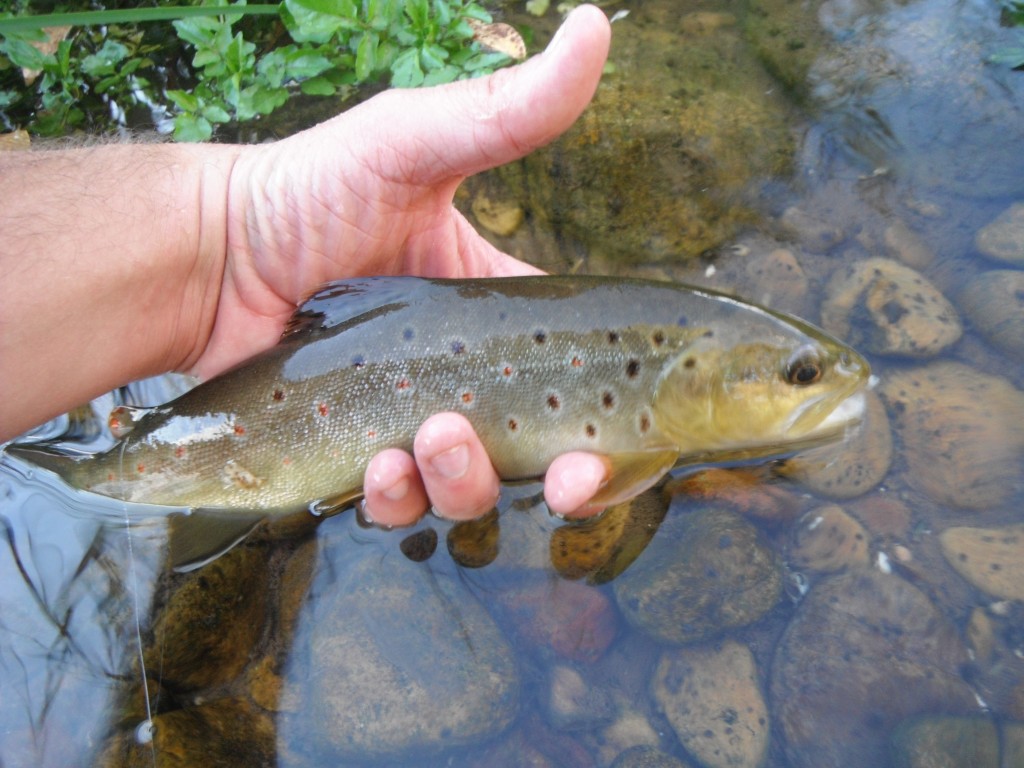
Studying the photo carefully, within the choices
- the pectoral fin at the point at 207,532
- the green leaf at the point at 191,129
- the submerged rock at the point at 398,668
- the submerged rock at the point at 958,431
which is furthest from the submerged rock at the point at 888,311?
the green leaf at the point at 191,129

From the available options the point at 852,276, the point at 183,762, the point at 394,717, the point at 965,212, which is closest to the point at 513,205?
the point at 852,276

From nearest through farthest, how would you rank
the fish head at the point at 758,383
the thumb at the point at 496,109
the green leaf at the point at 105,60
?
the thumb at the point at 496,109 → the fish head at the point at 758,383 → the green leaf at the point at 105,60

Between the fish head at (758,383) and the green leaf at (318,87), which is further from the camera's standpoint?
the green leaf at (318,87)

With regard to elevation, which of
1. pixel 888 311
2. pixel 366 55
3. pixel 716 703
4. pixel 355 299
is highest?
pixel 366 55

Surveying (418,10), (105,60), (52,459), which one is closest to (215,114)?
(105,60)

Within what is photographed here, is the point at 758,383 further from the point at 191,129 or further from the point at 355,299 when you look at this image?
the point at 191,129

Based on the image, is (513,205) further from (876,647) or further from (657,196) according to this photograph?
(876,647)

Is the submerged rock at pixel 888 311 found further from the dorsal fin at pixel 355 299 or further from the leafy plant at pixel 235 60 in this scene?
the leafy plant at pixel 235 60
